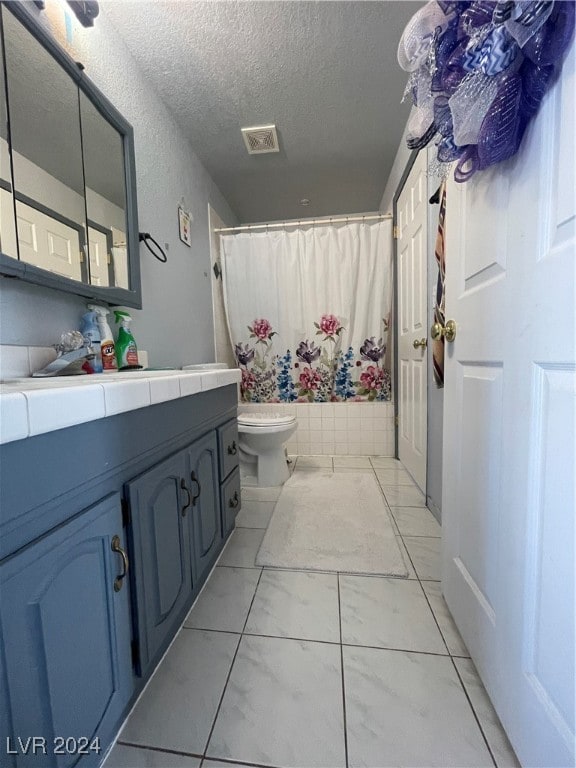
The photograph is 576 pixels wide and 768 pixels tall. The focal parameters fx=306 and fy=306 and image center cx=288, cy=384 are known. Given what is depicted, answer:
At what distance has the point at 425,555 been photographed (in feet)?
4.14

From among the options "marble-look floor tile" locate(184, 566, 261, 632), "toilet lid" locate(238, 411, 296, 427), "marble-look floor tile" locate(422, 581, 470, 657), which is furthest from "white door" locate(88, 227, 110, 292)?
"marble-look floor tile" locate(422, 581, 470, 657)

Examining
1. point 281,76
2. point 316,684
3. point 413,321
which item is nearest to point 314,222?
point 281,76

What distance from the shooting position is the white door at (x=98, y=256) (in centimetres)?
114

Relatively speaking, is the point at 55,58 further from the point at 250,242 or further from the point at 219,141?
the point at 250,242

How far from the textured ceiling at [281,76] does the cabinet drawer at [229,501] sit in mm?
1909

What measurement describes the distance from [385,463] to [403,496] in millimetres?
556

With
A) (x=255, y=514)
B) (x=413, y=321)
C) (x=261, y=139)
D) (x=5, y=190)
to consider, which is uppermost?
(x=261, y=139)

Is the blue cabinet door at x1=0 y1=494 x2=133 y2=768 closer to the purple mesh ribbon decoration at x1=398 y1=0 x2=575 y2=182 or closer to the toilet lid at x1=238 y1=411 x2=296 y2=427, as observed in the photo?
the purple mesh ribbon decoration at x1=398 y1=0 x2=575 y2=182

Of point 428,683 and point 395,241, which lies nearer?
point 428,683

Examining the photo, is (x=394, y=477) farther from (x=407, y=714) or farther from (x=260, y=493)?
(x=407, y=714)

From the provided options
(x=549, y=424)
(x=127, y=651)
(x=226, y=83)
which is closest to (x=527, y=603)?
(x=549, y=424)

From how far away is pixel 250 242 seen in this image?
2496 millimetres

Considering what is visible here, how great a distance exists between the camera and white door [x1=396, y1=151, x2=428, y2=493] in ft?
5.49

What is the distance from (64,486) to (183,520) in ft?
1.50
